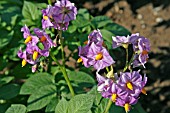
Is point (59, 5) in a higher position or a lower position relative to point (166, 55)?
higher

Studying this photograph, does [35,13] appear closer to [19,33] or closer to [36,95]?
[19,33]

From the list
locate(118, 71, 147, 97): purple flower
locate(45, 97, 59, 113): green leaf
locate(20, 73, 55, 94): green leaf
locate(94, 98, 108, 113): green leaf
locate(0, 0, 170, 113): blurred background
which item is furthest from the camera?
locate(0, 0, 170, 113): blurred background

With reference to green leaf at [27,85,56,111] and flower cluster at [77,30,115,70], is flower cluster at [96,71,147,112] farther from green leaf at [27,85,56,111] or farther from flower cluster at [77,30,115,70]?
green leaf at [27,85,56,111]

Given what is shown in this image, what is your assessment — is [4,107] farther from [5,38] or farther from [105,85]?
[105,85]

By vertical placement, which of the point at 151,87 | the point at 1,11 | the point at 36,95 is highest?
the point at 1,11

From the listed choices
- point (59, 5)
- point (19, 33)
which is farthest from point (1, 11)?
point (59, 5)

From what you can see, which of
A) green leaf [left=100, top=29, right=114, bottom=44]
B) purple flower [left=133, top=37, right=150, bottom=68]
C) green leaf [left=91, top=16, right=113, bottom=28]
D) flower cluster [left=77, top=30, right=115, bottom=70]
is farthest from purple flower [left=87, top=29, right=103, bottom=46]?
green leaf [left=91, top=16, right=113, bottom=28]
